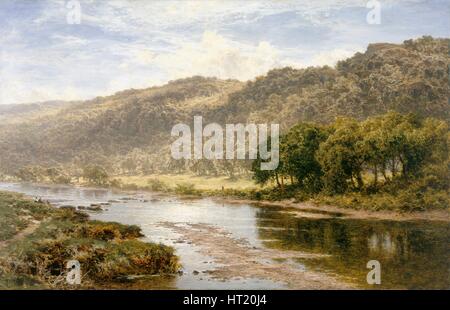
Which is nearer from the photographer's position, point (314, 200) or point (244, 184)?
point (314, 200)

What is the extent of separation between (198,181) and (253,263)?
257ft

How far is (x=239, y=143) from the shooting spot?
13612cm

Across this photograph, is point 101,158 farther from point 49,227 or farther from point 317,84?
point 49,227

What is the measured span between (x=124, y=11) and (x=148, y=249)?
4195cm

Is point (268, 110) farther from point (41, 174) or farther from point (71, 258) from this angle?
point (71, 258)

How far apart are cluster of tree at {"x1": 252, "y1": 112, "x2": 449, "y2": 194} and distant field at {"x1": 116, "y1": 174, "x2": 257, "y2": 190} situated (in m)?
14.6

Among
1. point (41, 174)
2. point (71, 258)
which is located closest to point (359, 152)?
point (71, 258)

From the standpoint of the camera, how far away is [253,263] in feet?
119

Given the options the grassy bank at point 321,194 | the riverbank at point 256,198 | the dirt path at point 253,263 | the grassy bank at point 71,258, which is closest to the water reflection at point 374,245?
the dirt path at point 253,263

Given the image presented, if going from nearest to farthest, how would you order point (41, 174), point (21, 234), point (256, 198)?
point (21, 234) < point (256, 198) < point (41, 174)

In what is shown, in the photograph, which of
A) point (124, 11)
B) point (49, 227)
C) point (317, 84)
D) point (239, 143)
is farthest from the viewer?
point (317, 84)

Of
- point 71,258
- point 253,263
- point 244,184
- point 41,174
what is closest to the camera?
point 71,258

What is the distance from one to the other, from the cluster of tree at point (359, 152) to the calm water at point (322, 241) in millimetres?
10885
